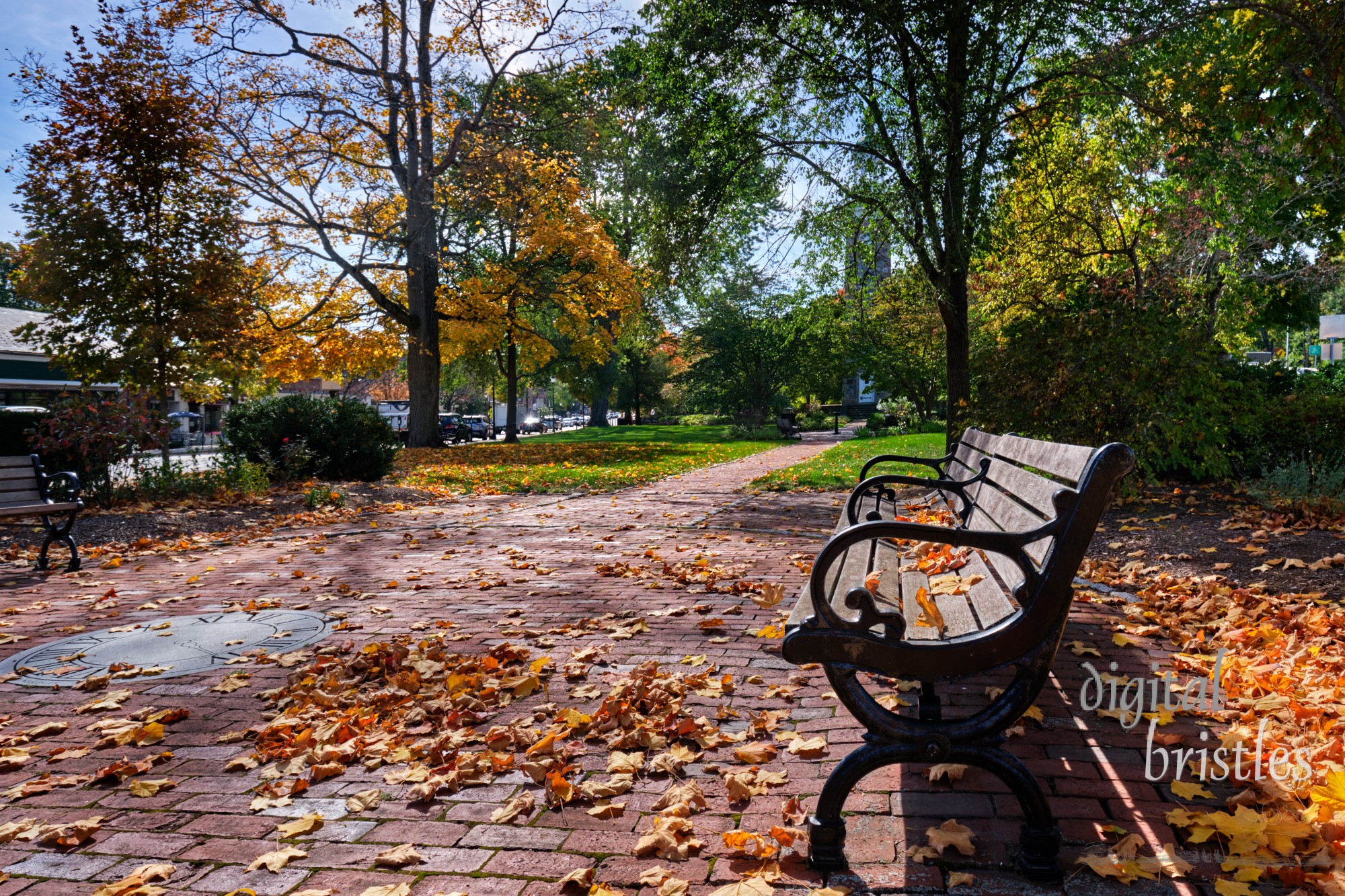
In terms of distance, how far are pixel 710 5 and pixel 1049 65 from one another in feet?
16.7

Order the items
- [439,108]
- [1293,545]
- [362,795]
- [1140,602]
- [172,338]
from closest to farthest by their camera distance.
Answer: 1. [362,795]
2. [1140,602]
3. [1293,545]
4. [172,338]
5. [439,108]

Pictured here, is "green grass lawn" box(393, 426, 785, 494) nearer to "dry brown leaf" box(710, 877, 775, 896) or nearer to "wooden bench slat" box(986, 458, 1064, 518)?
"wooden bench slat" box(986, 458, 1064, 518)

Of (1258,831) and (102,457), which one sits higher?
(102,457)

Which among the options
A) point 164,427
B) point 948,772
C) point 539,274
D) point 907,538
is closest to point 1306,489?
point 948,772

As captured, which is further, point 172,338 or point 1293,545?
point 172,338

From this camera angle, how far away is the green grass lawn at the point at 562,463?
14.0 m

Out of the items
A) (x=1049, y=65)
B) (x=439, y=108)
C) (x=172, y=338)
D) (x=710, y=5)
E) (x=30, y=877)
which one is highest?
(x=439, y=108)

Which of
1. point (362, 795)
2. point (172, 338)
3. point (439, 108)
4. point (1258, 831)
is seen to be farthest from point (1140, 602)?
point (439, 108)

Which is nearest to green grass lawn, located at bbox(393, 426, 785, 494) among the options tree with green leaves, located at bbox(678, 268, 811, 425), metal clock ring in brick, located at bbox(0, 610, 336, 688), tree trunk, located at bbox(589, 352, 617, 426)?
tree with green leaves, located at bbox(678, 268, 811, 425)

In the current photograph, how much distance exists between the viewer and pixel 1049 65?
1180 cm

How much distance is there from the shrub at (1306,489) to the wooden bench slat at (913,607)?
5.16 meters

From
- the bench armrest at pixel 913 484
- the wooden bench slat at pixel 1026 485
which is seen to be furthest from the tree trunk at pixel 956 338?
the wooden bench slat at pixel 1026 485

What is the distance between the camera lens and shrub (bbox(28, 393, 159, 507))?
32.3ft

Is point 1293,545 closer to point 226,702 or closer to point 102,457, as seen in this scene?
point 226,702
